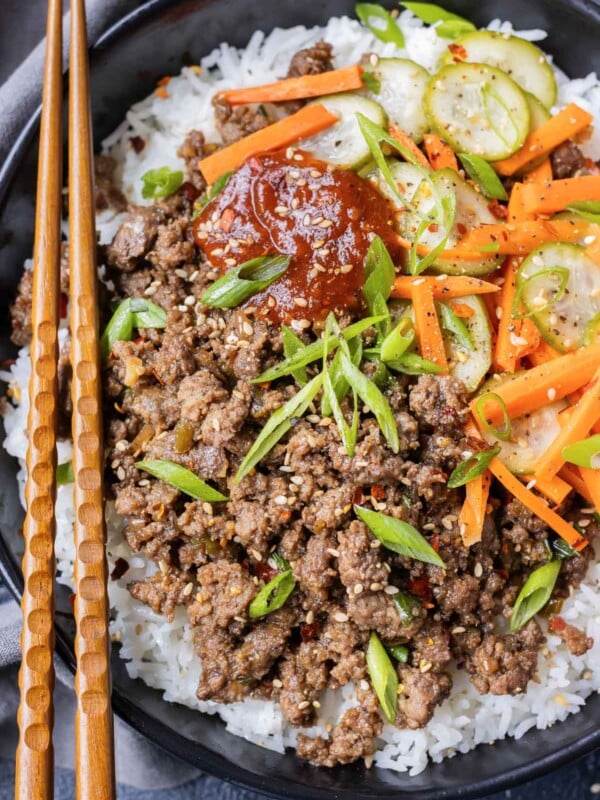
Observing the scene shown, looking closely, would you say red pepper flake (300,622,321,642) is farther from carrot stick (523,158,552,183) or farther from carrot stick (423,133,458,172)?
carrot stick (523,158,552,183)

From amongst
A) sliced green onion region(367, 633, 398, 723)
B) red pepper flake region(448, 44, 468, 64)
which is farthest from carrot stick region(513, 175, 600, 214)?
sliced green onion region(367, 633, 398, 723)

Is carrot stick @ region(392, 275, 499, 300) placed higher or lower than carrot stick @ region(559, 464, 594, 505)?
higher

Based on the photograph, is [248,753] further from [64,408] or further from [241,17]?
[241,17]

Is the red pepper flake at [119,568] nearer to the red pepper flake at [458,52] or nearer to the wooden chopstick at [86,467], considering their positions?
the wooden chopstick at [86,467]

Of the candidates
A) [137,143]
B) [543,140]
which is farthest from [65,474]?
[543,140]

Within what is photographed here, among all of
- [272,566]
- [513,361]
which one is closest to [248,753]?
[272,566]

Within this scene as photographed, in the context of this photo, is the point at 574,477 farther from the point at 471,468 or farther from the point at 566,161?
the point at 566,161
